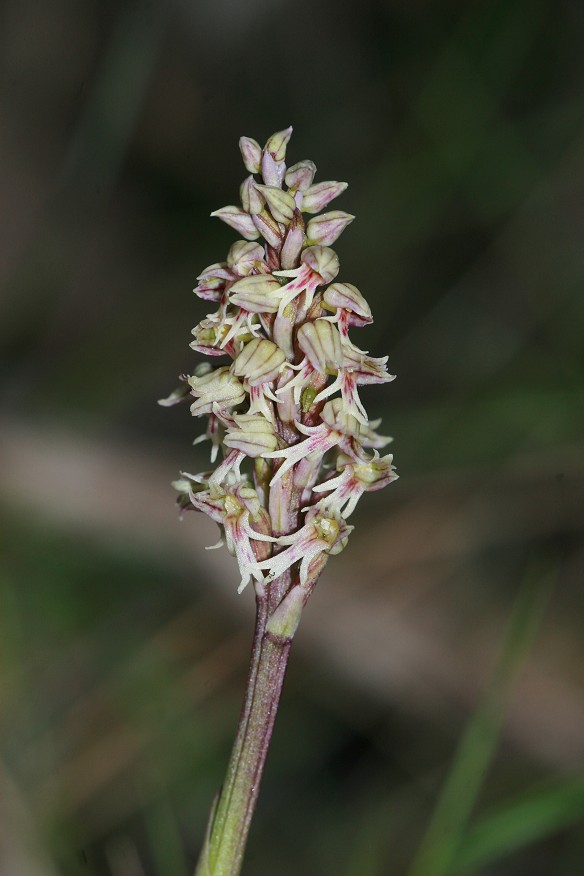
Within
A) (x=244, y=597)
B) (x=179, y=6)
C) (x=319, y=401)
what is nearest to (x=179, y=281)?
(x=179, y=6)

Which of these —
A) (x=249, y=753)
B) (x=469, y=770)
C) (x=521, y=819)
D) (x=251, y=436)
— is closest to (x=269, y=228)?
(x=251, y=436)

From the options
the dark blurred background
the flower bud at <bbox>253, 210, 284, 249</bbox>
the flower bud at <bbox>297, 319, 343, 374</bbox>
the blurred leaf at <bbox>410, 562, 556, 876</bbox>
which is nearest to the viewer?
the flower bud at <bbox>297, 319, 343, 374</bbox>

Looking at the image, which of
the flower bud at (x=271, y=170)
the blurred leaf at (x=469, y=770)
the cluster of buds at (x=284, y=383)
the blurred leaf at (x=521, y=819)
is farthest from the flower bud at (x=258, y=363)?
the blurred leaf at (x=521, y=819)

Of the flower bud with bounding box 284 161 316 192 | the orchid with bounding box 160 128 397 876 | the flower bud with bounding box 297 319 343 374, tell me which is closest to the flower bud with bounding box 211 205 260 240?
the orchid with bounding box 160 128 397 876

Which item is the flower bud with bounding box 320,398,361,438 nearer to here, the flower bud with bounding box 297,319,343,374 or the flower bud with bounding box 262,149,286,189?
the flower bud with bounding box 297,319,343,374

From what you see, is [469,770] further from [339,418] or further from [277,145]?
[277,145]

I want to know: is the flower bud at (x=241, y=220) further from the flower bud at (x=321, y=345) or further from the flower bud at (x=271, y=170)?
the flower bud at (x=321, y=345)

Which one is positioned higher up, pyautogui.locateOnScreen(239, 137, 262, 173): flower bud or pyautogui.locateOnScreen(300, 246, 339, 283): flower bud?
pyautogui.locateOnScreen(239, 137, 262, 173): flower bud
